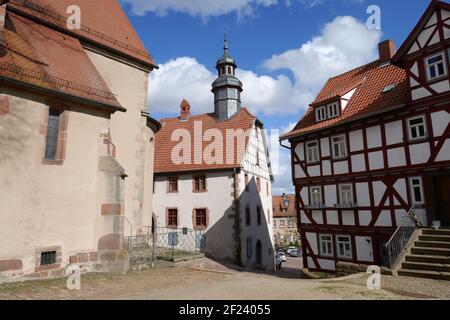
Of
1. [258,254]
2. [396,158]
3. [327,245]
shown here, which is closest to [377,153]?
[396,158]

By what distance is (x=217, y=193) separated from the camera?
23719 mm

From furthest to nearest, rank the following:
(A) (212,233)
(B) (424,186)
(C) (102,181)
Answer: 1. (A) (212,233)
2. (B) (424,186)
3. (C) (102,181)

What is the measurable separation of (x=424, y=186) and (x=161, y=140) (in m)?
20.4

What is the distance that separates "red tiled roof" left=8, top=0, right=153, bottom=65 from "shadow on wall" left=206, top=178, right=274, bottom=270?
39.3 feet

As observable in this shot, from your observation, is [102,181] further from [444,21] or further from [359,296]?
[444,21]

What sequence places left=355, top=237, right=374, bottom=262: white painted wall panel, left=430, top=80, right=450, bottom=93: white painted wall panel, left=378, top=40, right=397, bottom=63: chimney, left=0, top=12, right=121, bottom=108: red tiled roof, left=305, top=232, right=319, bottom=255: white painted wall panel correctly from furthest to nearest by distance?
1. left=378, top=40, right=397, bottom=63: chimney
2. left=305, top=232, right=319, bottom=255: white painted wall panel
3. left=355, top=237, right=374, bottom=262: white painted wall panel
4. left=430, top=80, right=450, bottom=93: white painted wall panel
5. left=0, top=12, right=121, bottom=108: red tiled roof

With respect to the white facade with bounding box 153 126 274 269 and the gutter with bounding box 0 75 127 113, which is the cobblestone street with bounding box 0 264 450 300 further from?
the white facade with bounding box 153 126 274 269

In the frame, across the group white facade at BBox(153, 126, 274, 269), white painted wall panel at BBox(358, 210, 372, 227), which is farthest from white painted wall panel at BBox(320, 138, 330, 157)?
white facade at BBox(153, 126, 274, 269)

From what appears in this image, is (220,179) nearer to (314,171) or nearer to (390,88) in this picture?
(314,171)

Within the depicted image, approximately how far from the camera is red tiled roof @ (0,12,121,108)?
31.4ft

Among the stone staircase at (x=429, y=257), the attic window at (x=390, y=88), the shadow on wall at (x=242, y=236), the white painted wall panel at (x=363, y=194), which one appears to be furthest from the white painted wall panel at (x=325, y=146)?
the shadow on wall at (x=242, y=236)

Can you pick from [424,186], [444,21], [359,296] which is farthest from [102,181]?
[444,21]

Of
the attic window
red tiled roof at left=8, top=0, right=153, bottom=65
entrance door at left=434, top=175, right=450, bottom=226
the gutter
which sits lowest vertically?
entrance door at left=434, top=175, right=450, bottom=226

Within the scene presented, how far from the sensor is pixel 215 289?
824 centimetres
